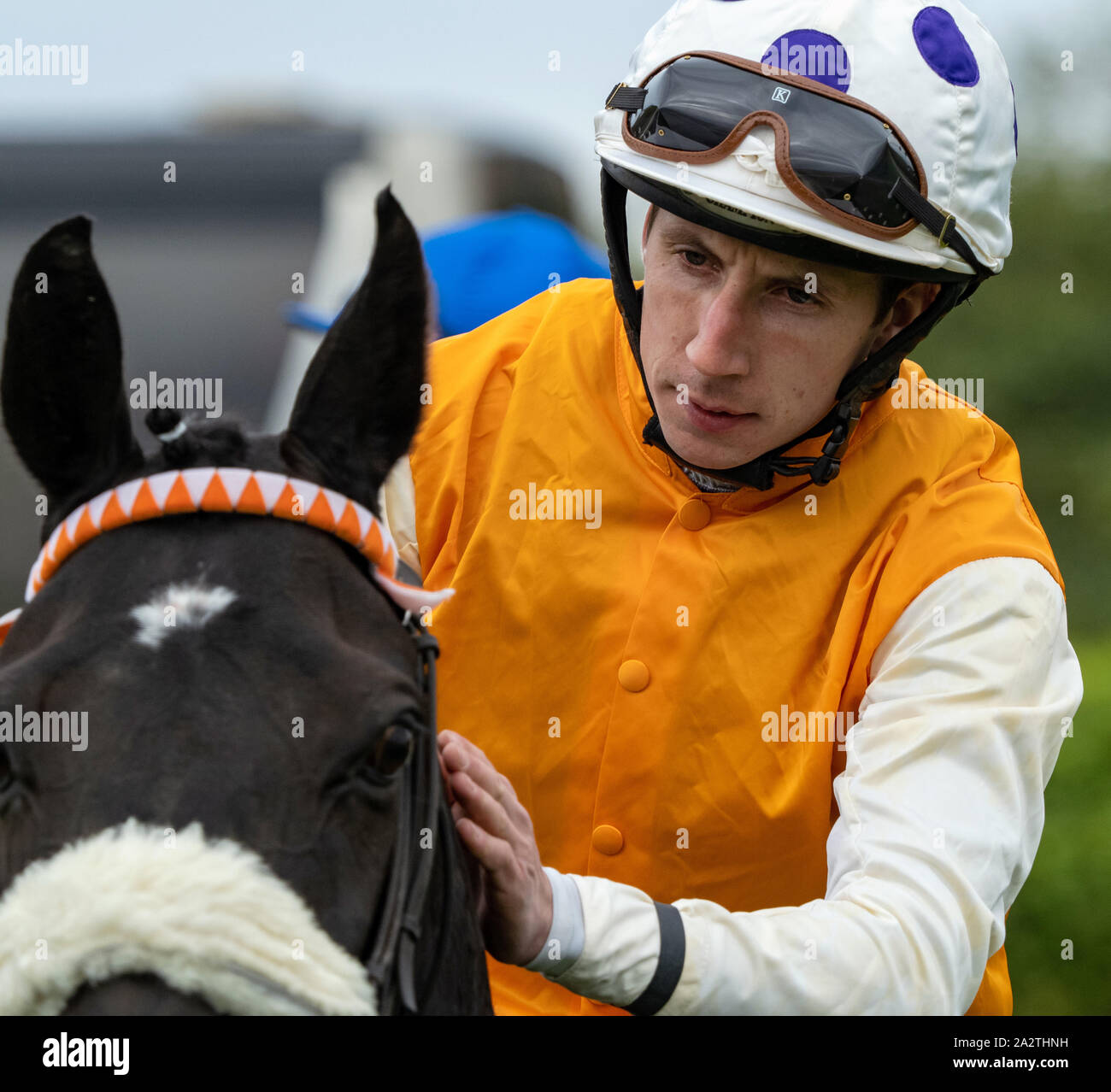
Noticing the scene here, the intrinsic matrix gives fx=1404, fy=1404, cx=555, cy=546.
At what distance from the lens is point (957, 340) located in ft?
59.6

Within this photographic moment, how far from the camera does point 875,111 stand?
260 centimetres

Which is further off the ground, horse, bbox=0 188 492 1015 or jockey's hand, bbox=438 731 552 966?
horse, bbox=0 188 492 1015

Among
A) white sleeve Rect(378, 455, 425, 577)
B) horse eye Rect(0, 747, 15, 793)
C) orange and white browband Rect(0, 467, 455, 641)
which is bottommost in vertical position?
horse eye Rect(0, 747, 15, 793)

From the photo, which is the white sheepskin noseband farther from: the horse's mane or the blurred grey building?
the blurred grey building

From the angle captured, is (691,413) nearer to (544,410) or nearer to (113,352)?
(544,410)

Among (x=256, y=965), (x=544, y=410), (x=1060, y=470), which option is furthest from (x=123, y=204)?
(x=1060, y=470)

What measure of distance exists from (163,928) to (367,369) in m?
0.97

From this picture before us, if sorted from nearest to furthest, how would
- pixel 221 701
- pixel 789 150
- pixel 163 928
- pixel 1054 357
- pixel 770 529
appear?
pixel 163 928, pixel 221 701, pixel 789 150, pixel 770 529, pixel 1054 357

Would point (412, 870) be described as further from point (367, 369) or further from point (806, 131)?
point (806, 131)

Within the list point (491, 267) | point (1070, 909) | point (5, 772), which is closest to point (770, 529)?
point (5, 772)

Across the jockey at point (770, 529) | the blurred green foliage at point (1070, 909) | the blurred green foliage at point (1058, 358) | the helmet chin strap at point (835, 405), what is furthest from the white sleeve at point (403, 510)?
the blurred green foliage at point (1058, 358)

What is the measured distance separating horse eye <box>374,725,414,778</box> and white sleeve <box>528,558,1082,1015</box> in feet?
1.39

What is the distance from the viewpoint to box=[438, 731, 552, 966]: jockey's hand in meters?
2.11

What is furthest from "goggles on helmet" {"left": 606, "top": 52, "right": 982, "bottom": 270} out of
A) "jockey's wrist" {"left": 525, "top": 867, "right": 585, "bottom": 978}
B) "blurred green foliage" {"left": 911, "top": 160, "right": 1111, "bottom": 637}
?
"blurred green foliage" {"left": 911, "top": 160, "right": 1111, "bottom": 637}
